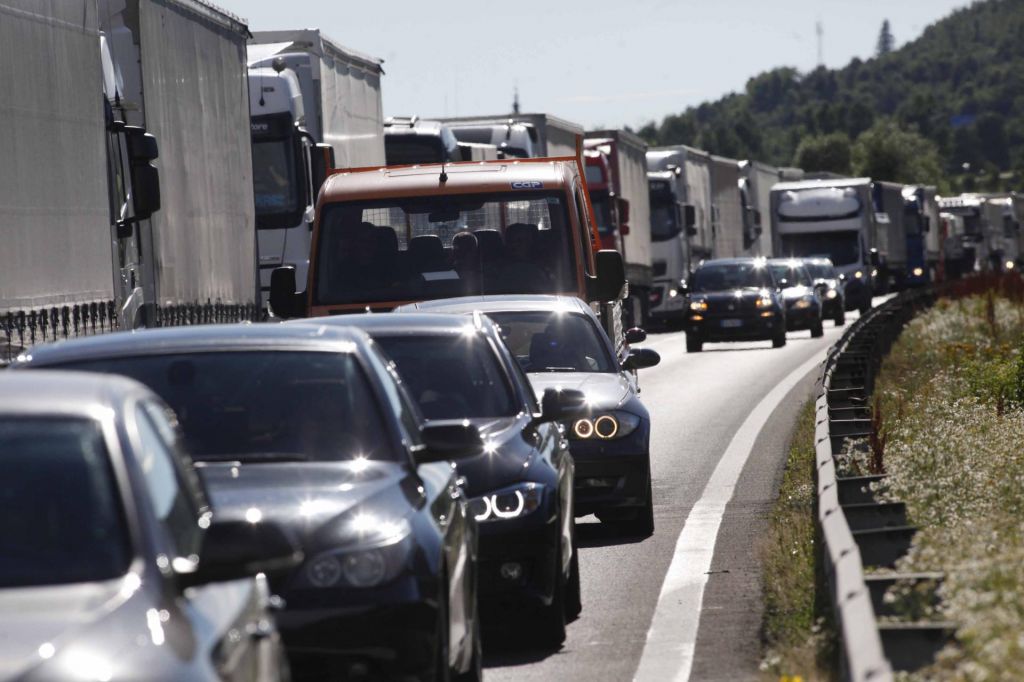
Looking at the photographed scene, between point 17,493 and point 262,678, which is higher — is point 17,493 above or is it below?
above

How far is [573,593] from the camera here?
972 cm

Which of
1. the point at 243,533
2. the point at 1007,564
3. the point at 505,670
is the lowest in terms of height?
the point at 505,670

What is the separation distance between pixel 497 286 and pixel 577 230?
769mm

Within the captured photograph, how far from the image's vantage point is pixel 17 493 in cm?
453

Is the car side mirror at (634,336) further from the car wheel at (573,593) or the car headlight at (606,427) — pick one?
the car wheel at (573,593)

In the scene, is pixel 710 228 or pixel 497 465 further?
pixel 710 228

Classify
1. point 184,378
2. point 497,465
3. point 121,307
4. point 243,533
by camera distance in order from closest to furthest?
point 243,533, point 184,378, point 497,465, point 121,307

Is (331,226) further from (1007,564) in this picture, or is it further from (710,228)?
(710,228)

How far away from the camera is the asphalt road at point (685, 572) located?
8367mm

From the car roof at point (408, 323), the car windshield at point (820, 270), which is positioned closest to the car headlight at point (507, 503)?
the car roof at point (408, 323)

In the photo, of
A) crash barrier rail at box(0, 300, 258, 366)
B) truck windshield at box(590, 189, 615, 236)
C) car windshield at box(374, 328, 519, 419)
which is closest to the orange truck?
crash barrier rail at box(0, 300, 258, 366)

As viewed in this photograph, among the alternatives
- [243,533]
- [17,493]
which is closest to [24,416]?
[17,493]

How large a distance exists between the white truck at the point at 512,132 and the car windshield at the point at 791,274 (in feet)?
25.5

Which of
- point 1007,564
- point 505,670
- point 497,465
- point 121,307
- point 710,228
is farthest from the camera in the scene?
point 710,228
